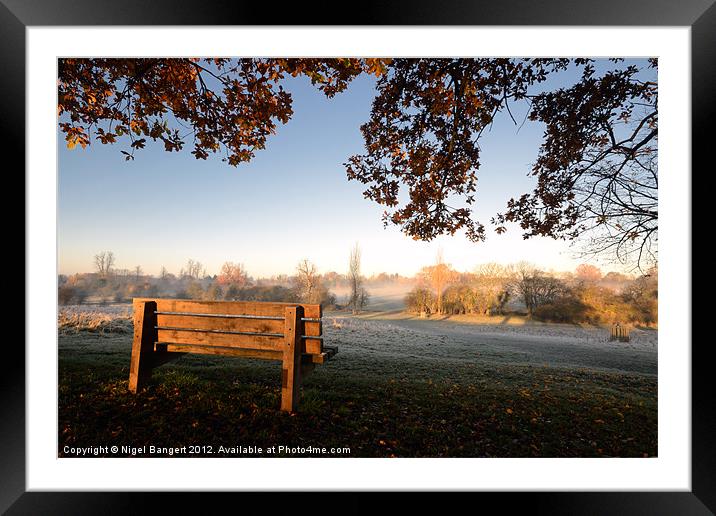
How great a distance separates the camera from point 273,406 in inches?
88.9

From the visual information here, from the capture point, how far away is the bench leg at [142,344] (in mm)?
2326

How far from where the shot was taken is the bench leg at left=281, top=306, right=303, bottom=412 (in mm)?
2109

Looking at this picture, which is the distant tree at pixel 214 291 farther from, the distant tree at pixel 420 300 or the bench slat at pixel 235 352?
the distant tree at pixel 420 300

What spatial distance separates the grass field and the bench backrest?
58 cm

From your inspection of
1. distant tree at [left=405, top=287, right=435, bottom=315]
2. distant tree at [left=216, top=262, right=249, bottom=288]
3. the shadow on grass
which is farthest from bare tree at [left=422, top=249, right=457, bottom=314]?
distant tree at [left=216, top=262, right=249, bottom=288]

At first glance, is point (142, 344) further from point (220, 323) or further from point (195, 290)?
point (195, 290)

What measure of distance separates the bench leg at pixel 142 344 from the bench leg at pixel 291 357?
1.53 meters

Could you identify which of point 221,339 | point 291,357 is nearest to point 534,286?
point 291,357
